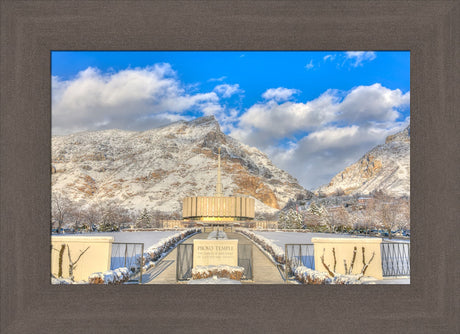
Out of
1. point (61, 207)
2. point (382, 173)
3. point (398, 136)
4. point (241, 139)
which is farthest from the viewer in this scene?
point (398, 136)

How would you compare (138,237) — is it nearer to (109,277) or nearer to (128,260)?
(128,260)

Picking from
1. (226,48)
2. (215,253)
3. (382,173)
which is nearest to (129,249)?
(215,253)

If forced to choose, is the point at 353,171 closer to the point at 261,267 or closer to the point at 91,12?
the point at 261,267

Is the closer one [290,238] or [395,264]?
[395,264]

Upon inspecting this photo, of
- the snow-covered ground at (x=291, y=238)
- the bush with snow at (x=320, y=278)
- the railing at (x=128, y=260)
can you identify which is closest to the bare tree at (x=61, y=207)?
the snow-covered ground at (x=291, y=238)

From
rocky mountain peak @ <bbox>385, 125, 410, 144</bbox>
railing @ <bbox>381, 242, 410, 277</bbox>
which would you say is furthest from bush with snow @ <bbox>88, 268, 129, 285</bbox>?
rocky mountain peak @ <bbox>385, 125, 410, 144</bbox>

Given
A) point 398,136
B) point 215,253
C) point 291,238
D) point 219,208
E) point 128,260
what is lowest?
point 291,238

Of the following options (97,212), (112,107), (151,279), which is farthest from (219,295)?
(112,107)

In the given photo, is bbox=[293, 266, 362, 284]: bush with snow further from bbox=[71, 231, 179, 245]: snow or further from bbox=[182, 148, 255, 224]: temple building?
bbox=[71, 231, 179, 245]: snow
